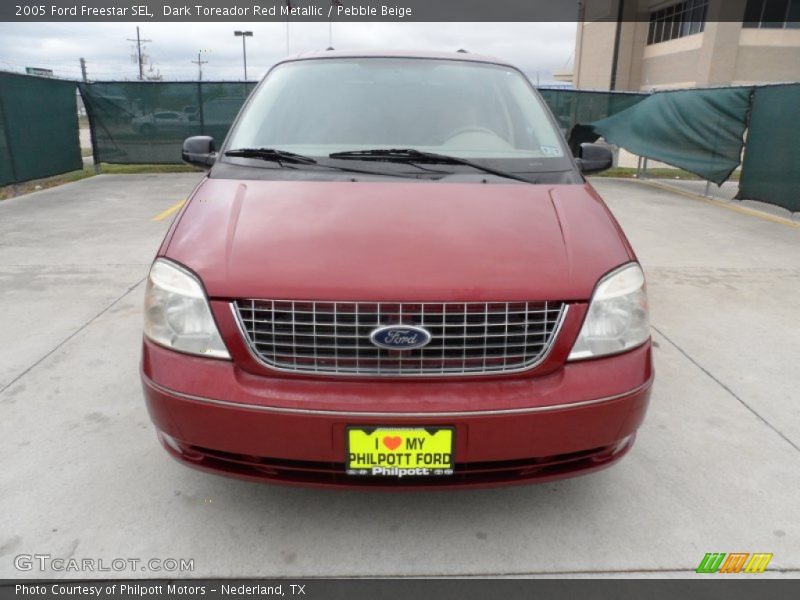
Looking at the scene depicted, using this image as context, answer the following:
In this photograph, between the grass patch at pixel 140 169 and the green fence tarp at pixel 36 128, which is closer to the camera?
the green fence tarp at pixel 36 128

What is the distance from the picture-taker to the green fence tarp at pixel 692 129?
10.4m

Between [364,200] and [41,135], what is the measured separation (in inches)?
419

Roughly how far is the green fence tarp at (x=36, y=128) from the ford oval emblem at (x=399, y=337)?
390 inches

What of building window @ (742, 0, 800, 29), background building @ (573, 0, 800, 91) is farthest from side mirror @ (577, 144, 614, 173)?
building window @ (742, 0, 800, 29)

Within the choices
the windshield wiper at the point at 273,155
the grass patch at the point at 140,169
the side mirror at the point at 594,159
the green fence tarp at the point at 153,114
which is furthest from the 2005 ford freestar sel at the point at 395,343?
the grass patch at the point at 140,169

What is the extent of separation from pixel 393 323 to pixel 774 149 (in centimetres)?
927

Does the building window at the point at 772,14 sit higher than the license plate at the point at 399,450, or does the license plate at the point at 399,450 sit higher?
the building window at the point at 772,14

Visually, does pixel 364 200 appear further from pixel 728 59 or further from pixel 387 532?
pixel 728 59

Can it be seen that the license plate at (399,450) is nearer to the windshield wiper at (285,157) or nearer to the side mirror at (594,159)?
the windshield wiper at (285,157)

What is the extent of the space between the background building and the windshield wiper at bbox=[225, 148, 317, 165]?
2451cm

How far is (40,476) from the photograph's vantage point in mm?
2625

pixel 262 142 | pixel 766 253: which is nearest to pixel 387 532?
pixel 262 142

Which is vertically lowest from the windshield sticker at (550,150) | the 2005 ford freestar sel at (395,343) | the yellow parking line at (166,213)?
the yellow parking line at (166,213)

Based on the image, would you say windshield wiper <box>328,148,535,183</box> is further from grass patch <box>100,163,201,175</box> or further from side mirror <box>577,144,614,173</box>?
grass patch <box>100,163,201,175</box>
